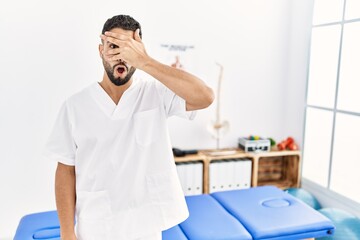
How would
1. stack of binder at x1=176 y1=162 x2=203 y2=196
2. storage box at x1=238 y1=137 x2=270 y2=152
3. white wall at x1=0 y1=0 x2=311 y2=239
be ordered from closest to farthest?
white wall at x1=0 y1=0 x2=311 y2=239
stack of binder at x1=176 y1=162 x2=203 y2=196
storage box at x1=238 y1=137 x2=270 y2=152

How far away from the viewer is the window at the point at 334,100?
2.48m

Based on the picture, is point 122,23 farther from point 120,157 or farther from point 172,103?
point 120,157

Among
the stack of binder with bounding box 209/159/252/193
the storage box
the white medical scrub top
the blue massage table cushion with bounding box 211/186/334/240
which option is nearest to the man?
the white medical scrub top

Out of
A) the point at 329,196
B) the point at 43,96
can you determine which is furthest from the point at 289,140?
the point at 43,96

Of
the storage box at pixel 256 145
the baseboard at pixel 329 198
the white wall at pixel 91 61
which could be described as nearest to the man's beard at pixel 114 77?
the white wall at pixel 91 61

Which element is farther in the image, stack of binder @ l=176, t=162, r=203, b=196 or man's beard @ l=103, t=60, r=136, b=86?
stack of binder @ l=176, t=162, r=203, b=196

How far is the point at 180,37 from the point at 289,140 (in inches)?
53.2

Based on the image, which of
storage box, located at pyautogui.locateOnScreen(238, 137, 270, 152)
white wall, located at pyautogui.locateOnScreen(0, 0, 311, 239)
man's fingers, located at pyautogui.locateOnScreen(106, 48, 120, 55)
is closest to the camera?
man's fingers, located at pyautogui.locateOnScreen(106, 48, 120, 55)

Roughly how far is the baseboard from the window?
37mm

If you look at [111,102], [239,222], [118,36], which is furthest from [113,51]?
[239,222]

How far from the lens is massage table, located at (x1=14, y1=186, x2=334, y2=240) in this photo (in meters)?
1.72

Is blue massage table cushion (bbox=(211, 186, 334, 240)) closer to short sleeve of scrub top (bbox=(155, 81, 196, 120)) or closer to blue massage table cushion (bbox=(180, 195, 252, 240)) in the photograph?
blue massage table cushion (bbox=(180, 195, 252, 240))

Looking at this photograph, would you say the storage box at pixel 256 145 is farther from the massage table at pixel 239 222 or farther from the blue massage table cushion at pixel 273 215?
the massage table at pixel 239 222

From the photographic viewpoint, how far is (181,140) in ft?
9.54
